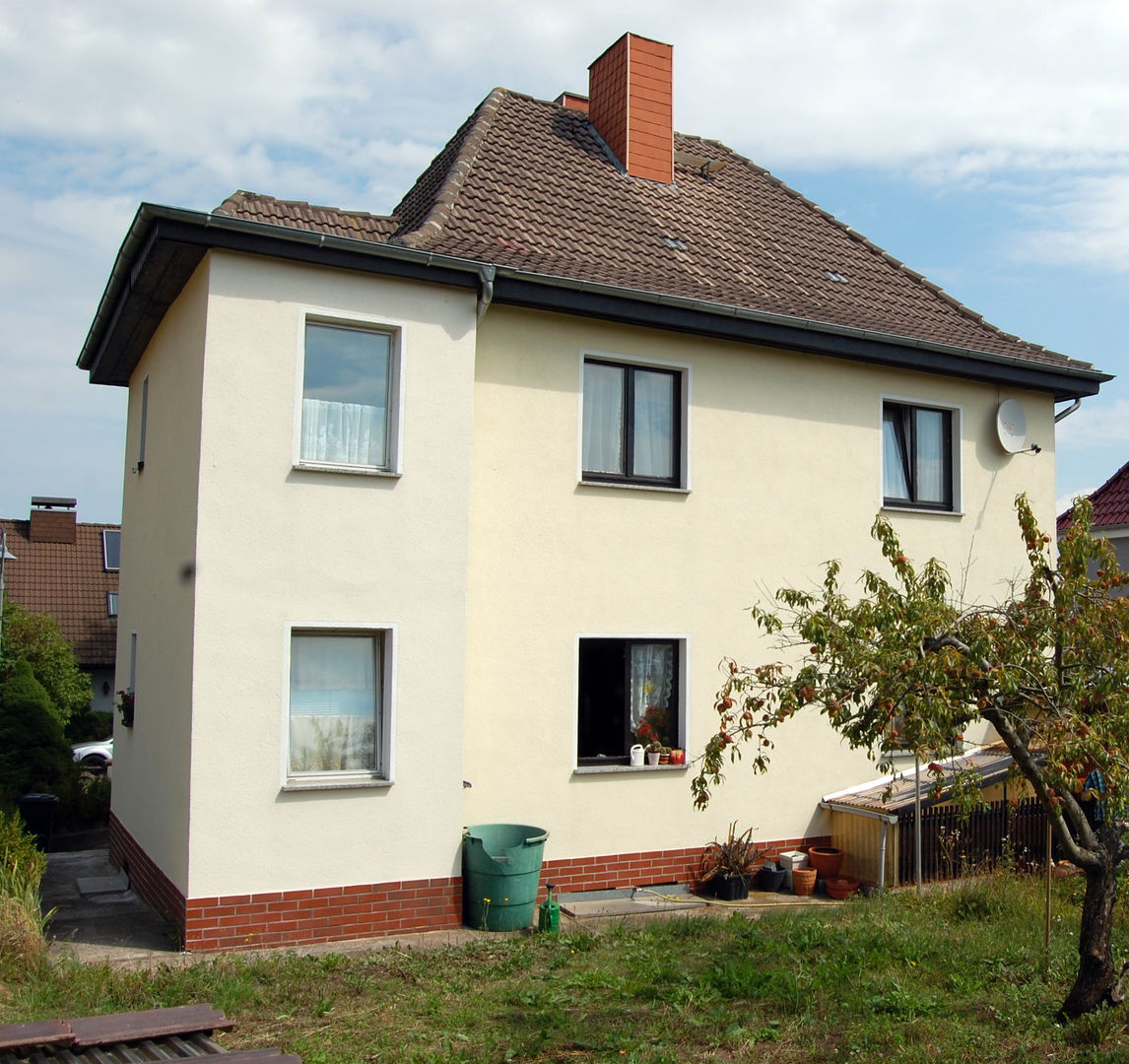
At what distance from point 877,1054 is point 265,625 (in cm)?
532

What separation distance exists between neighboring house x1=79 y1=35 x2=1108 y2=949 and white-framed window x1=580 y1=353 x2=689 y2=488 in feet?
0.12

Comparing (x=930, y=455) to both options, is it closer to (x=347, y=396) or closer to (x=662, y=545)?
(x=662, y=545)

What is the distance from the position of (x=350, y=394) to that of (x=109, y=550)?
28071mm

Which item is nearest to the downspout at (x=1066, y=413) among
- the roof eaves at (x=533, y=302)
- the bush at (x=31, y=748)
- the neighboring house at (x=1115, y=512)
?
the roof eaves at (x=533, y=302)

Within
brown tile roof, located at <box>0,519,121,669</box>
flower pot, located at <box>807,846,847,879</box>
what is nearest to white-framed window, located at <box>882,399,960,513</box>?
flower pot, located at <box>807,846,847,879</box>

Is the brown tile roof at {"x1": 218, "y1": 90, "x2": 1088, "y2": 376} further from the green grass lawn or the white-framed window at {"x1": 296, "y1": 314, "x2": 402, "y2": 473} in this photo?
the green grass lawn

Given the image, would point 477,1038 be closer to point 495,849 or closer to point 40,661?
point 495,849

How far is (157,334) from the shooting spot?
455 inches

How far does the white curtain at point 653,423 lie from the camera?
36.9 ft

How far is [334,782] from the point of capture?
902 centimetres

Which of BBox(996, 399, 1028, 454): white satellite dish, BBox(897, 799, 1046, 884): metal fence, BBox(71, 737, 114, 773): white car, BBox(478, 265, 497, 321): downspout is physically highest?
BBox(478, 265, 497, 321): downspout

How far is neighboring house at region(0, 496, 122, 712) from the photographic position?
3194 cm

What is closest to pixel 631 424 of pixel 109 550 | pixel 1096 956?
pixel 1096 956

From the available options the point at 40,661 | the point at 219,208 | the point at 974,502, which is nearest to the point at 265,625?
the point at 219,208
